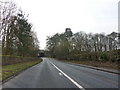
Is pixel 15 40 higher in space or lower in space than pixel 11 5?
lower

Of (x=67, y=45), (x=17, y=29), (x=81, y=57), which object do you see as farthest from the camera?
(x=67, y=45)

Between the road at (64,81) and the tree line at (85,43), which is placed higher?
the tree line at (85,43)

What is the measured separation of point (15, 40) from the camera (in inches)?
1715

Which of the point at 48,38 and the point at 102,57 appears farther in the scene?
the point at 48,38

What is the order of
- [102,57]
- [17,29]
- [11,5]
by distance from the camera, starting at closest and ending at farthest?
[11,5] → [102,57] → [17,29]

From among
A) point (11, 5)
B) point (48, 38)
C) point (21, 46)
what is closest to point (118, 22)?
point (11, 5)

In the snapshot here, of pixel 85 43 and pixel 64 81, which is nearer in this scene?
pixel 64 81

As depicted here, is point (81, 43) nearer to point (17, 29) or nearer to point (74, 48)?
point (74, 48)

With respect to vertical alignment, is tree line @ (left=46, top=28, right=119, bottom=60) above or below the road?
above

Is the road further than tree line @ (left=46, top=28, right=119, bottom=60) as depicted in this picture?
No

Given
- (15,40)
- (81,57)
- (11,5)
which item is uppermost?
(11,5)

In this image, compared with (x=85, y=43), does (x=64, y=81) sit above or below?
below

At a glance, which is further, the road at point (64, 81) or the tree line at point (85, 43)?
the tree line at point (85, 43)

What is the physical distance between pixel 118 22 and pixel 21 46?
27752 millimetres
